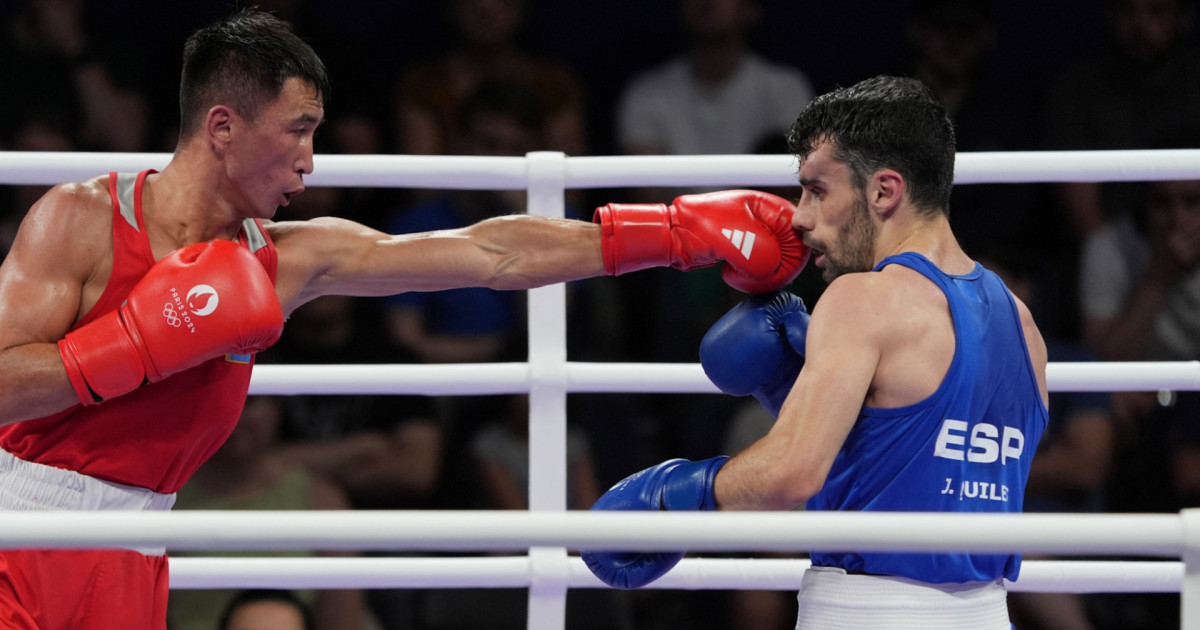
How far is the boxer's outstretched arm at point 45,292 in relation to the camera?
205 cm

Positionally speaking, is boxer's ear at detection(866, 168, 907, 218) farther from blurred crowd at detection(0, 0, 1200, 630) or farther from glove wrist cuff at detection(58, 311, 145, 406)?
blurred crowd at detection(0, 0, 1200, 630)

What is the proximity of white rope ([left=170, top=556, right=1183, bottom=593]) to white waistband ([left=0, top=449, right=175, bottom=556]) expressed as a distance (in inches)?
15.1

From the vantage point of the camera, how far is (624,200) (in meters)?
4.59

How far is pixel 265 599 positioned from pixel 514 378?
147 centimetres

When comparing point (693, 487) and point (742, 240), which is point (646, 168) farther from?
point (693, 487)

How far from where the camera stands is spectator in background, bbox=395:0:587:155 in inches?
A: 187

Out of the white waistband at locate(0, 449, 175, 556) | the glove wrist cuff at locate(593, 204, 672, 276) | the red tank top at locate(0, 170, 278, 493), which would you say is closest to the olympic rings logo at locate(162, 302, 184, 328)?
the red tank top at locate(0, 170, 278, 493)

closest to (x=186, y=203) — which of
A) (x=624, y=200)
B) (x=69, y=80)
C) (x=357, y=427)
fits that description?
(x=357, y=427)

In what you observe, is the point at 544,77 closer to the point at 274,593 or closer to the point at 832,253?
the point at 274,593

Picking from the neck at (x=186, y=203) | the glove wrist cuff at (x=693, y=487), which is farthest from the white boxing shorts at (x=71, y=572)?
the glove wrist cuff at (x=693, y=487)

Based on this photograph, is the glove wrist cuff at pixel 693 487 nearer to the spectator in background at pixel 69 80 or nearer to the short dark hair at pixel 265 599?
the short dark hair at pixel 265 599

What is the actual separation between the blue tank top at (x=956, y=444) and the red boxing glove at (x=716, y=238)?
Answer: 0.30 metres

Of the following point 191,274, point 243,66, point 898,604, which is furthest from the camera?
point 243,66

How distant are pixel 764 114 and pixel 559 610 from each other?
2664 millimetres
